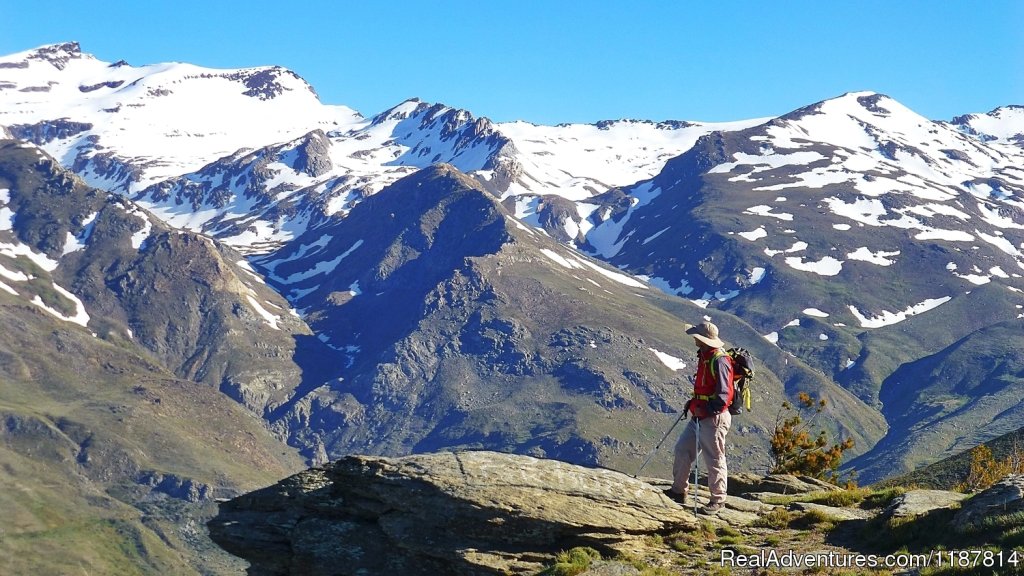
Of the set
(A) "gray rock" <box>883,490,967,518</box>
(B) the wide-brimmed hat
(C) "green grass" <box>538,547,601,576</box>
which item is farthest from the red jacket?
(C) "green grass" <box>538,547,601,576</box>

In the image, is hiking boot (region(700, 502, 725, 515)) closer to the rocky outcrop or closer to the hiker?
the hiker

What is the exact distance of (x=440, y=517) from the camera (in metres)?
28.8

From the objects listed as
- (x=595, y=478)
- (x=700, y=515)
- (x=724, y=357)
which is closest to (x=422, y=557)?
(x=595, y=478)

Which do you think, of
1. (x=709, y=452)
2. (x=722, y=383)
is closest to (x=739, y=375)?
(x=722, y=383)

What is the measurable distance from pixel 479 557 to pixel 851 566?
980 centimetres

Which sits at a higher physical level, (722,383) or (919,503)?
(722,383)

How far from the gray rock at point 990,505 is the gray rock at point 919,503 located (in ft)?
6.32

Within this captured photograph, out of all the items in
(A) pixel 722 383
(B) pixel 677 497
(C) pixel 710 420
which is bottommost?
(B) pixel 677 497

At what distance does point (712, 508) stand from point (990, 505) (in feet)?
26.3

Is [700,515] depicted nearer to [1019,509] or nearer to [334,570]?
[1019,509]

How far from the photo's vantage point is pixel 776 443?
6400cm

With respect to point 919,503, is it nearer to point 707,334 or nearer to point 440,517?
point 707,334

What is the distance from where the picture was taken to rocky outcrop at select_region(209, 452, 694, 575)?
1105 inches

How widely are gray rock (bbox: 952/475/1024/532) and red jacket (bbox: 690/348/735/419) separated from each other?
715 centimetres
